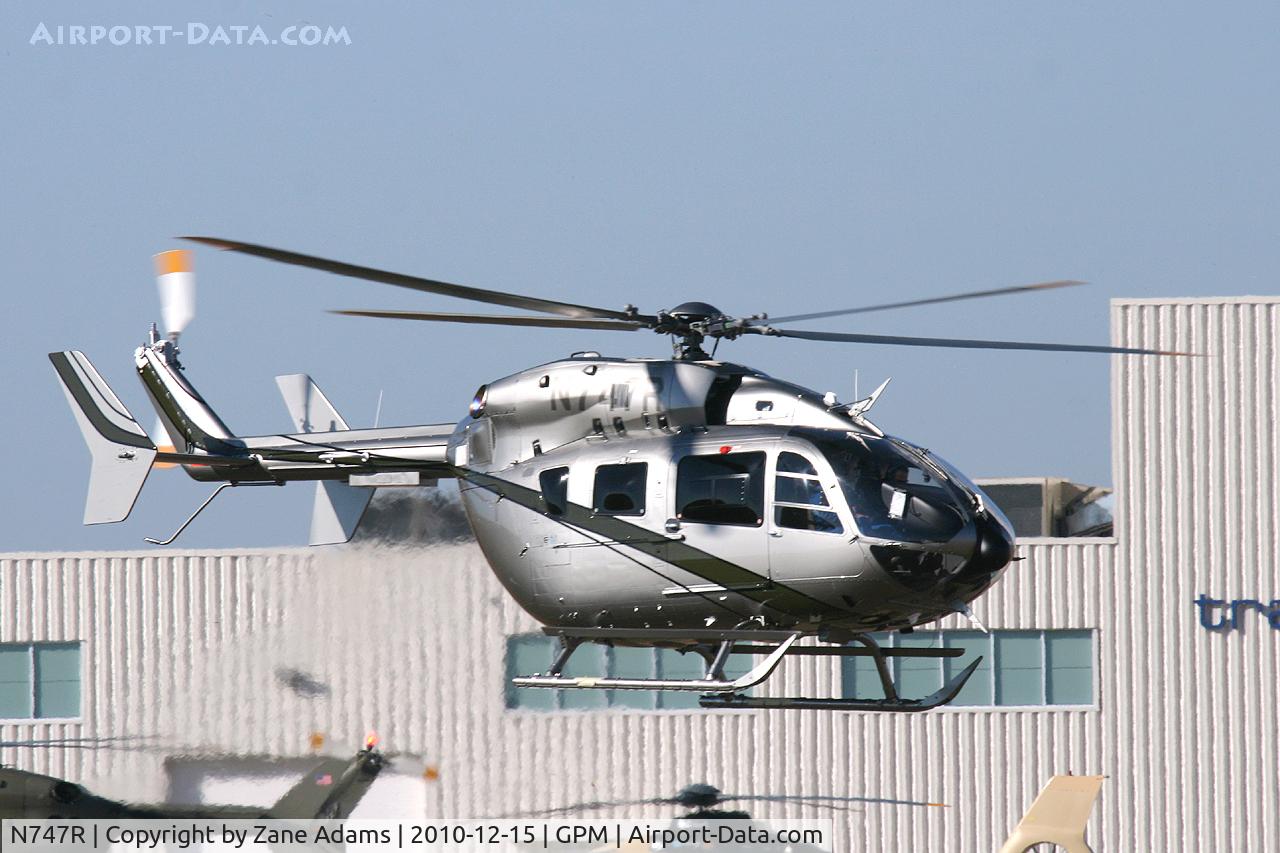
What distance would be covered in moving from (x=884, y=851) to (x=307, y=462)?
13.4 meters

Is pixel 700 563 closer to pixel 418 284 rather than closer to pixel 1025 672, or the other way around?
pixel 418 284

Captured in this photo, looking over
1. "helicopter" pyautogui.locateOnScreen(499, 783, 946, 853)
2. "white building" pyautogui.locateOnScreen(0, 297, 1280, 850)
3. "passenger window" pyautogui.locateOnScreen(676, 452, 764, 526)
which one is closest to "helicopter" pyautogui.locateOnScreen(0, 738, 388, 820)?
"white building" pyautogui.locateOnScreen(0, 297, 1280, 850)

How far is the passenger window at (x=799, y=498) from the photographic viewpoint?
12359 millimetres

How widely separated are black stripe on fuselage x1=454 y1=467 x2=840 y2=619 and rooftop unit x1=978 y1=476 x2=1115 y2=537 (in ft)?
47.3

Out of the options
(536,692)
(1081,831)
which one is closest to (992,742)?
(1081,831)

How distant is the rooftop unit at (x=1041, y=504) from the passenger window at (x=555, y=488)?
14331 mm

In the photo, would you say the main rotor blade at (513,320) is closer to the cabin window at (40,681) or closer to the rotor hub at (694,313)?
the rotor hub at (694,313)

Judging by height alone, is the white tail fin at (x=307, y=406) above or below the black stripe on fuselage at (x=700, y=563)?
above

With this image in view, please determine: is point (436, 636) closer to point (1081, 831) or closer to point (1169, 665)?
point (1081, 831)

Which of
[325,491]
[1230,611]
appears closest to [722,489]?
[325,491]

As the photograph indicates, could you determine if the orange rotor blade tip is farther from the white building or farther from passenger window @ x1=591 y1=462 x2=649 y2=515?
the white building

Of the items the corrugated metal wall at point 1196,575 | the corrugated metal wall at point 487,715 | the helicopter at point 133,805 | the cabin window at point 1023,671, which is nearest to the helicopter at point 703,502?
the helicopter at point 133,805

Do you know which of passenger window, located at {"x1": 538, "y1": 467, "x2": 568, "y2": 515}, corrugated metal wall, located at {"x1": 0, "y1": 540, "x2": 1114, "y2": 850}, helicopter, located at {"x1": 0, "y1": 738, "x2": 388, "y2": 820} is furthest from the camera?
corrugated metal wall, located at {"x1": 0, "y1": 540, "x2": 1114, "y2": 850}

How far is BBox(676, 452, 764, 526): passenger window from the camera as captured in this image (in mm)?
12594
